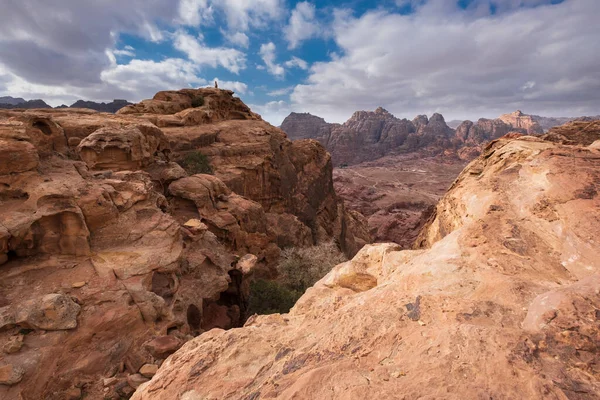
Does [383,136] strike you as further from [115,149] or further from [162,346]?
[162,346]

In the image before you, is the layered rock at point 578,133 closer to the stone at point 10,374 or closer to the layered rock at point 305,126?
the stone at point 10,374

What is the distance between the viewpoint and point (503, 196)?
6.92 meters

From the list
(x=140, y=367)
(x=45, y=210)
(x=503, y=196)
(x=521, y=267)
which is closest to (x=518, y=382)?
(x=521, y=267)

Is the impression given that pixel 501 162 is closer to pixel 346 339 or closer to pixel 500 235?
pixel 500 235

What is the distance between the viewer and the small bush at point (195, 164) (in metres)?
22.8

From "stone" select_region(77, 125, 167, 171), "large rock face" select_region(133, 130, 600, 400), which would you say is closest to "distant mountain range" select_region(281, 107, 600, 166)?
"stone" select_region(77, 125, 167, 171)

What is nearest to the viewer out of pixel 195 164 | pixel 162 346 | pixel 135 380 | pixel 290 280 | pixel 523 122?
pixel 135 380

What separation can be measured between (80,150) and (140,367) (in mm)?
12142

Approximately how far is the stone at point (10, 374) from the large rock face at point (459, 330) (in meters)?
3.31

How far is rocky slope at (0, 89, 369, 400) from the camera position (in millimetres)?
6156

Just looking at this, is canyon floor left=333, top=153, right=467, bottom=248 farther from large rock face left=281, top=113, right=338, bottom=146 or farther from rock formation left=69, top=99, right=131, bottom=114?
rock formation left=69, top=99, right=131, bottom=114

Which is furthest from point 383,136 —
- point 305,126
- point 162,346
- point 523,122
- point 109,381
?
point 109,381

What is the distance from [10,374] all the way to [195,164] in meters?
18.9

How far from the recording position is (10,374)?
5.32 meters
